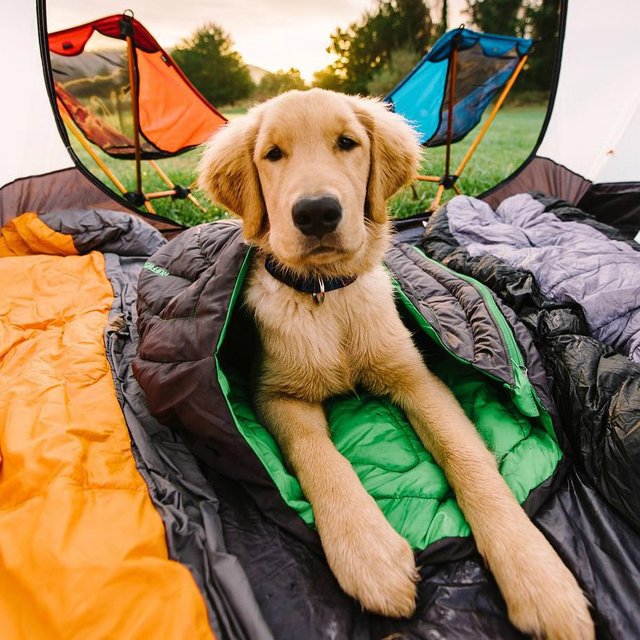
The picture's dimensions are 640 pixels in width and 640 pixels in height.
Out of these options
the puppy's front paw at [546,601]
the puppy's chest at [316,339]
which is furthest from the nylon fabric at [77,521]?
the puppy's front paw at [546,601]

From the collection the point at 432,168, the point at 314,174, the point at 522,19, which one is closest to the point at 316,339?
the point at 314,174

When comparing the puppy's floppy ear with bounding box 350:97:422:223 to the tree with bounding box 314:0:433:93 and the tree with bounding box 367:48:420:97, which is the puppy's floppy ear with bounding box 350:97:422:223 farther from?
the tree with bounding box 314:0:433:93

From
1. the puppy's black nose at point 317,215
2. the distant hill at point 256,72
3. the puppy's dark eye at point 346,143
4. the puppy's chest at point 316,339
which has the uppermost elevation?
the distant hill at point 256,72

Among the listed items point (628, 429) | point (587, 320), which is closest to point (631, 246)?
point (587, 320)

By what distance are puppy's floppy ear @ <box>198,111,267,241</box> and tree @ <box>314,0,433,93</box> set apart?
13558 millimetres

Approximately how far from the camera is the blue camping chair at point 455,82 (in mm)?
4449

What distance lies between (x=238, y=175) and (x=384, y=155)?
0.63m

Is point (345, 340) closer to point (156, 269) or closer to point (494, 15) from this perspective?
point (156, 269)

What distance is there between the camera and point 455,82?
15.1ft

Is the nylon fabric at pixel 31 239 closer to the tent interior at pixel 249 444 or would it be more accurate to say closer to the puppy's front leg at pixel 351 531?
the tent interior at pixel 249 444

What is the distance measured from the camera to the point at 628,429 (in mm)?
1398

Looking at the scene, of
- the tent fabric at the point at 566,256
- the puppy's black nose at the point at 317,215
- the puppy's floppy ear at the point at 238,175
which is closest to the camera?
the puppy's black nose at the point at 317,215

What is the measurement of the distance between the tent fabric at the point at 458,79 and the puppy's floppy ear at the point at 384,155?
283cm

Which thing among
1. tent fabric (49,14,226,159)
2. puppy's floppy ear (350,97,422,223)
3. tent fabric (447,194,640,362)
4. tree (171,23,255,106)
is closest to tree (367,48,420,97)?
tree (171,23,255,106)
